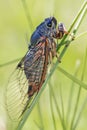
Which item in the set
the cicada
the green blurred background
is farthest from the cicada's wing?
the green blurred background

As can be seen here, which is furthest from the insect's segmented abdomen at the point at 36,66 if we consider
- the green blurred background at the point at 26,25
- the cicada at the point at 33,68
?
the green blurred background at the point at 26,25

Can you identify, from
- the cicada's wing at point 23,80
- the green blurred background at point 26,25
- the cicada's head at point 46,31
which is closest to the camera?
the cicada's wing at point 23,80

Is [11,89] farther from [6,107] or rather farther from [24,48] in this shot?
[24,48]

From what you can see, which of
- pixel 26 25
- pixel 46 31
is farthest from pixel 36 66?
pixel 26 25

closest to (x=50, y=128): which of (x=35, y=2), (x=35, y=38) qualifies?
(x=35, y=38)

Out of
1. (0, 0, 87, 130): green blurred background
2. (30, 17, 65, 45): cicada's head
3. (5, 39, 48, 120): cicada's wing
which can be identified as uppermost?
(30, 17, 65, 45): cicada's head

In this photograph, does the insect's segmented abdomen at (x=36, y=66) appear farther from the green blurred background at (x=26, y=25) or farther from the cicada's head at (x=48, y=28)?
the green blurred background at (x=26, y=25)

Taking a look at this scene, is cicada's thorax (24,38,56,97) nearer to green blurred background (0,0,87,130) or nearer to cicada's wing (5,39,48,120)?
cicada's wing (5,39,48,120)
